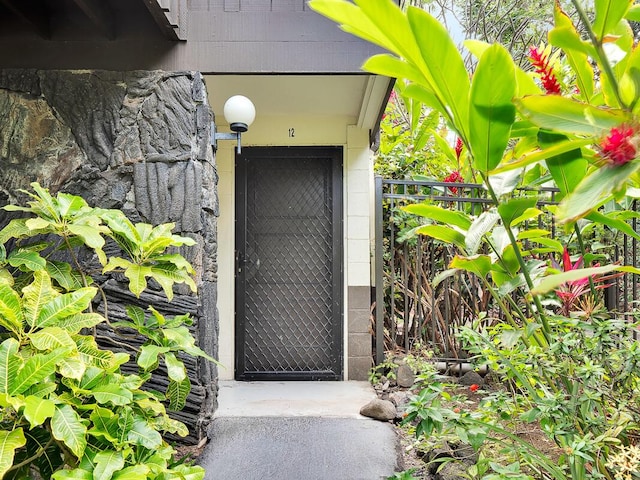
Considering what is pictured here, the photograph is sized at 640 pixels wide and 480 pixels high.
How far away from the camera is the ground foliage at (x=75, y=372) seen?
4.08 feet

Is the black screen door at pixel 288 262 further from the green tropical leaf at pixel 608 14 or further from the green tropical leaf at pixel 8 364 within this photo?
the green tropical leaf at pixel 608 14

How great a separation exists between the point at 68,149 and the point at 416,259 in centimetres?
269

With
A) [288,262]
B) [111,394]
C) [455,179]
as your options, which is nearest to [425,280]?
[455,179]

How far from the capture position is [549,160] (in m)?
1.33

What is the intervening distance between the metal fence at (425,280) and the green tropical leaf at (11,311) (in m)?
2.67

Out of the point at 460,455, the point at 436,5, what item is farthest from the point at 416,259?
the point at 436,5

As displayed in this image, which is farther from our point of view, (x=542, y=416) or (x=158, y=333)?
(x=158, y=333)

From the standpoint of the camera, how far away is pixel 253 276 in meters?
→ 4.07

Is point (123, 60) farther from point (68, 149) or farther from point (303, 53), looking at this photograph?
point (303, 53)

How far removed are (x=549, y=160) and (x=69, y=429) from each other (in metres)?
1.51

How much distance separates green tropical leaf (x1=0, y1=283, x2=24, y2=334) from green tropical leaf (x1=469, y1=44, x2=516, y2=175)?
1361 mm

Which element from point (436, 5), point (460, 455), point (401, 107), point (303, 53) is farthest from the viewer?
point (436, 5)

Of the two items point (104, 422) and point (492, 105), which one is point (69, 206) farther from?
point (492, 105)

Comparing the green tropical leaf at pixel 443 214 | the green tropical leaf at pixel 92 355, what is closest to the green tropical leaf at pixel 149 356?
the green tropical leaf at pixel 92 355
